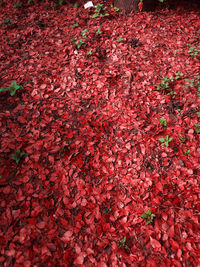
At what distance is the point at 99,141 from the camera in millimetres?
2807

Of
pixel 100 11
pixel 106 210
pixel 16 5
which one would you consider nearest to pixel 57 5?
pixel 16 5

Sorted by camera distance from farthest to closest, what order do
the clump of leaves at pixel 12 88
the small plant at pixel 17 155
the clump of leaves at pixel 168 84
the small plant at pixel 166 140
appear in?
1. the clump of leaves at pixel 168 84
2. the clump of leaves at pixel 12 88
3. the small plant at pixel 166 140
4. the small plant at pixel 17 155

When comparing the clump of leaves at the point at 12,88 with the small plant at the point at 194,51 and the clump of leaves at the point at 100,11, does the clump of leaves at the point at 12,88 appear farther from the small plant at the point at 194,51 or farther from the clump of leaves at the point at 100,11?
the small plant at the point at 194,51

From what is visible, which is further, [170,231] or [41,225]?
[170,231]

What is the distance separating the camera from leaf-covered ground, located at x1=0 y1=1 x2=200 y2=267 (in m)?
2.07

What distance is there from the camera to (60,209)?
223cm

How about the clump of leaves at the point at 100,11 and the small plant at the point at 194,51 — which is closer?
the small plant at the point at 194,51

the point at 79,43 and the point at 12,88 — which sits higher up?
the point at 79,43

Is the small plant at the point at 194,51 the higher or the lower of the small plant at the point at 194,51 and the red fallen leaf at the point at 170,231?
the higher

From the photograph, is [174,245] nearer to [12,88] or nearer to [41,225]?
[41,225]

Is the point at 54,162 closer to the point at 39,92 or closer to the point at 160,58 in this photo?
the point at 39,92

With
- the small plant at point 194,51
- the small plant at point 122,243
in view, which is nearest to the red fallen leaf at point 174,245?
the small plant at point 122,243

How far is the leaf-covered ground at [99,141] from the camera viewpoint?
6.81 feet

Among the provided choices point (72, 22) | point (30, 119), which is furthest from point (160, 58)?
point (30, 119)
